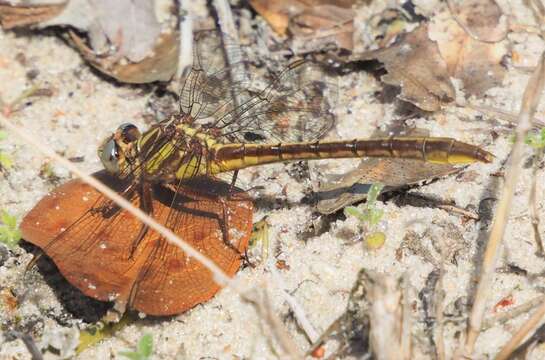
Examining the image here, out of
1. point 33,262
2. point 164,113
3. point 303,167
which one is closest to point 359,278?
point 303,167

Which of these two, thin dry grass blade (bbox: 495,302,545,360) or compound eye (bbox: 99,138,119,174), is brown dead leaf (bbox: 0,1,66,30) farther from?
thin dry grass blade (bbox: 495,302,545,360)

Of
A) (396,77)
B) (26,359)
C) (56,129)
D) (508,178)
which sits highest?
(508,178)

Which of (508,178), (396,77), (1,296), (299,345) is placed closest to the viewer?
(508,178)

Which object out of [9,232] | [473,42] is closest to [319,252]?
[9,232]

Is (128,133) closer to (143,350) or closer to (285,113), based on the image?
(285,113)

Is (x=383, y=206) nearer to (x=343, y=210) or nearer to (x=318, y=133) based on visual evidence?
(x=343, y=210)
